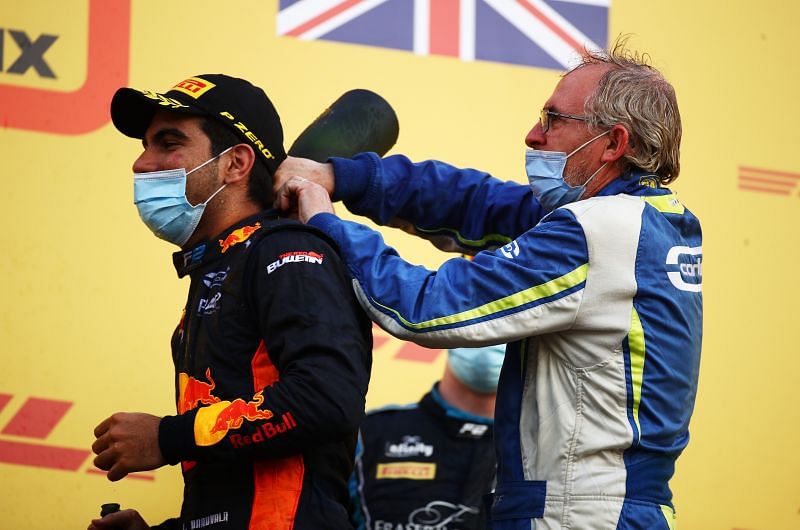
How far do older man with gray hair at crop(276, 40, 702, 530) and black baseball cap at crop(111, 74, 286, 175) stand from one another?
233 mm

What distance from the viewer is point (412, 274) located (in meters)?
2.41

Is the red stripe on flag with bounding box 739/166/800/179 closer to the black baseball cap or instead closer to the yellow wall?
the yellow wall

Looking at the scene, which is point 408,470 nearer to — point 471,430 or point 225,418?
point 471,430

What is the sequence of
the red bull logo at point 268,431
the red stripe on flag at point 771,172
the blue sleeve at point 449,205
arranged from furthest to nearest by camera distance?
the red stripe on flag at point 771,172 < the blue sleeve at point 449,205 < the red bull logo at point 268,431

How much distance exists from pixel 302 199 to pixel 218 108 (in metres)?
0.26

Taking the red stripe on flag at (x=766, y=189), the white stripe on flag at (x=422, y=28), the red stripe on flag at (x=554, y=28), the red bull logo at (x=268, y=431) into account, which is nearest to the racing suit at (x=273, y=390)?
the red bull logo at (x=268, y=431)

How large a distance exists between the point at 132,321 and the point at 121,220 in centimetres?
32

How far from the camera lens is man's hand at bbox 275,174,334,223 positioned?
2.57 metres

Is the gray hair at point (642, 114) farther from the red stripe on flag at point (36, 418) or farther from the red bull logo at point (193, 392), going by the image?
the red stripe on flag at point (36, 418)

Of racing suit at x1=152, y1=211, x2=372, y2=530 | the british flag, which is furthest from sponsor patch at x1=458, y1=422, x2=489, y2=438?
racing suit at x1=152, y1=211, x2=372, y2=530

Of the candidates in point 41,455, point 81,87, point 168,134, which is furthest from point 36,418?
point 168,134

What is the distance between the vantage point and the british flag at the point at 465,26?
4312mm

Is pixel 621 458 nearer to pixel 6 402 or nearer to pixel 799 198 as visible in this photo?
pixel 6 402

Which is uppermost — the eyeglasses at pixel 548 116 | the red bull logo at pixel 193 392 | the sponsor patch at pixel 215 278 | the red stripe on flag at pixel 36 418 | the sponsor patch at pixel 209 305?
the eyeglasses at pixel 548 116
